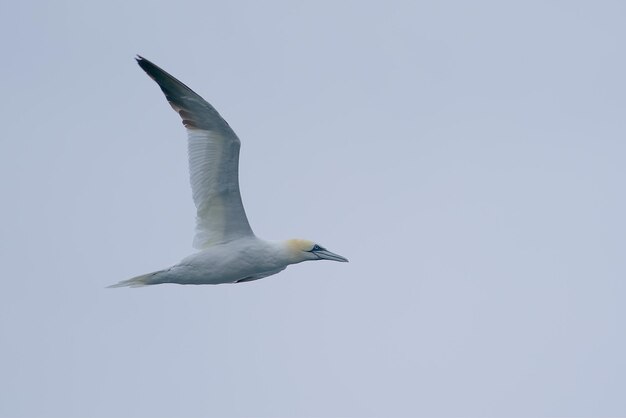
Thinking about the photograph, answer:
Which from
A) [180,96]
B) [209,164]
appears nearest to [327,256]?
[209,164]

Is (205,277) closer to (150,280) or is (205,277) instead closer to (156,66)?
(150,280)

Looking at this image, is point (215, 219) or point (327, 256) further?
point (327, 256)

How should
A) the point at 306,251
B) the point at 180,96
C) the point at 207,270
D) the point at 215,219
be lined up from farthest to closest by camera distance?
the point at 306,251, the point at 215,219, the point at 207,270, the point at 180,96

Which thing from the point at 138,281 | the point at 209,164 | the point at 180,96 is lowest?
the point at 138,281

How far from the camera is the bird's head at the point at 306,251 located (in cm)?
3023

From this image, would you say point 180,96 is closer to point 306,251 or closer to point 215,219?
point 215,219

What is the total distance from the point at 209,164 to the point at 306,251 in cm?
221

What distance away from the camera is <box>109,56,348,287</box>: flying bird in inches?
1148

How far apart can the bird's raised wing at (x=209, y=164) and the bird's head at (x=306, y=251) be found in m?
0.71

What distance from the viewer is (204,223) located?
3019cm

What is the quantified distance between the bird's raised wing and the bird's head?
714 millimetres

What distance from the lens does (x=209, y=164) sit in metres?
29.5

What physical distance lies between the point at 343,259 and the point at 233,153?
2875mm

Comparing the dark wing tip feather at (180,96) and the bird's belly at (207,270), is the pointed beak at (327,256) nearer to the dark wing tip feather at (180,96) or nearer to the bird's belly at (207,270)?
the bird's belly at (207,270)
